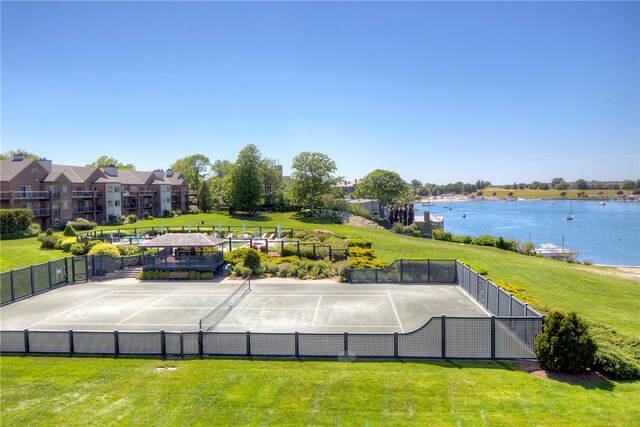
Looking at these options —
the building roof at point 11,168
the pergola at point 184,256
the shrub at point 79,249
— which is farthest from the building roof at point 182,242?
the building roof at point 11,168

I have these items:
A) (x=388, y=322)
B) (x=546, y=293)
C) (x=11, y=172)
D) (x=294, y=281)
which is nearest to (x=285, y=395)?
(x=388, y=322)

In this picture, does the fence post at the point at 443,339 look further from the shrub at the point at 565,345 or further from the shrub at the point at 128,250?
the shrub at the point at 128,250

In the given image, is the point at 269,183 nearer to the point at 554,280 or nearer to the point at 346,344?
the point at 554,280

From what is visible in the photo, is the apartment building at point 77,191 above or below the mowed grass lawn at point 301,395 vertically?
above

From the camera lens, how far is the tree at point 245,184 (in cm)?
8412

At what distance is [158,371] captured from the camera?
1368 cm

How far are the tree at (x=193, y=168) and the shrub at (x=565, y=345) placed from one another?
111 meters

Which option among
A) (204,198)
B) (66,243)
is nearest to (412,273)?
(66,243)

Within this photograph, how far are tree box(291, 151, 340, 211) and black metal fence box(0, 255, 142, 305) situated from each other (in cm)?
4918

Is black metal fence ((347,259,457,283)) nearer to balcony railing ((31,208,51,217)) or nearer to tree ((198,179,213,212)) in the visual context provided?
balcony railing ((31,208,51,217))

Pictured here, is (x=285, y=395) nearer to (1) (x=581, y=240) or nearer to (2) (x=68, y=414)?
(2) (x=68, y=414)

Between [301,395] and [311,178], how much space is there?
71.7 meters

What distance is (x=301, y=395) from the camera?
11703 millimetres

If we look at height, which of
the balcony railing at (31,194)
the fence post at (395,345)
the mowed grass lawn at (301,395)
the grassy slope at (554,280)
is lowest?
the grassy slope at (554,280)
